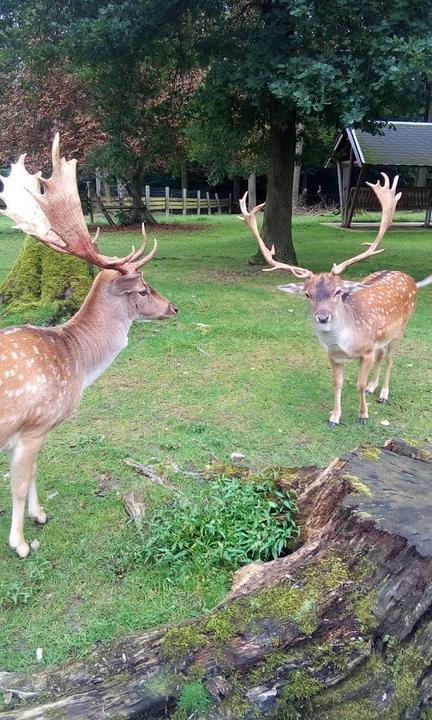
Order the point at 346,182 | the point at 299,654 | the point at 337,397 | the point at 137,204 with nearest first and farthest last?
the point at 299,654 < the point at 337,397 < the point at 137,204 < the point at 346,182

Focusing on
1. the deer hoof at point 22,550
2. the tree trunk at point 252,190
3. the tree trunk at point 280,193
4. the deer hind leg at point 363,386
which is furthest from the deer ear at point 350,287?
the tree trunk at point 252,190

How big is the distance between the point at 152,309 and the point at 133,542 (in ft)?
4.73

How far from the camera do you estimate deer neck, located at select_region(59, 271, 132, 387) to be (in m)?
3.72

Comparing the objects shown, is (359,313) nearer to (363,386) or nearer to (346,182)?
(363,386)

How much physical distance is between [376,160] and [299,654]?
21755mm

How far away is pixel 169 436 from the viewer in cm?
482

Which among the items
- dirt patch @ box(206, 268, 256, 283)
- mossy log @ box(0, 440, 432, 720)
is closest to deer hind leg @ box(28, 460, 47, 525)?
mossy log @ box(0, 440, 432, 720)

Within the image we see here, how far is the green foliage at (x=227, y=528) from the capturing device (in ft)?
10.7

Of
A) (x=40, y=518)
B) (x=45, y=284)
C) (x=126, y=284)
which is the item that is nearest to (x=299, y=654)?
(x=40, y=518)

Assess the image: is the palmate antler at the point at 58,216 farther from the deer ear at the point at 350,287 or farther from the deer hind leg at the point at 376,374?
the deer hind leg at the point at 376,374

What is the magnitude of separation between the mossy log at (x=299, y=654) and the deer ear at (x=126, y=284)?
2014mm

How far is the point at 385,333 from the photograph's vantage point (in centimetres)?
560

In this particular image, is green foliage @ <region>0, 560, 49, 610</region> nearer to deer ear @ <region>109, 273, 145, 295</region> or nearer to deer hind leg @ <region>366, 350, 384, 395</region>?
deer ear @ <region>109, 273, 145, 295</region>

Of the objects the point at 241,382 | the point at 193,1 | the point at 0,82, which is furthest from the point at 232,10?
the point at 0,82
